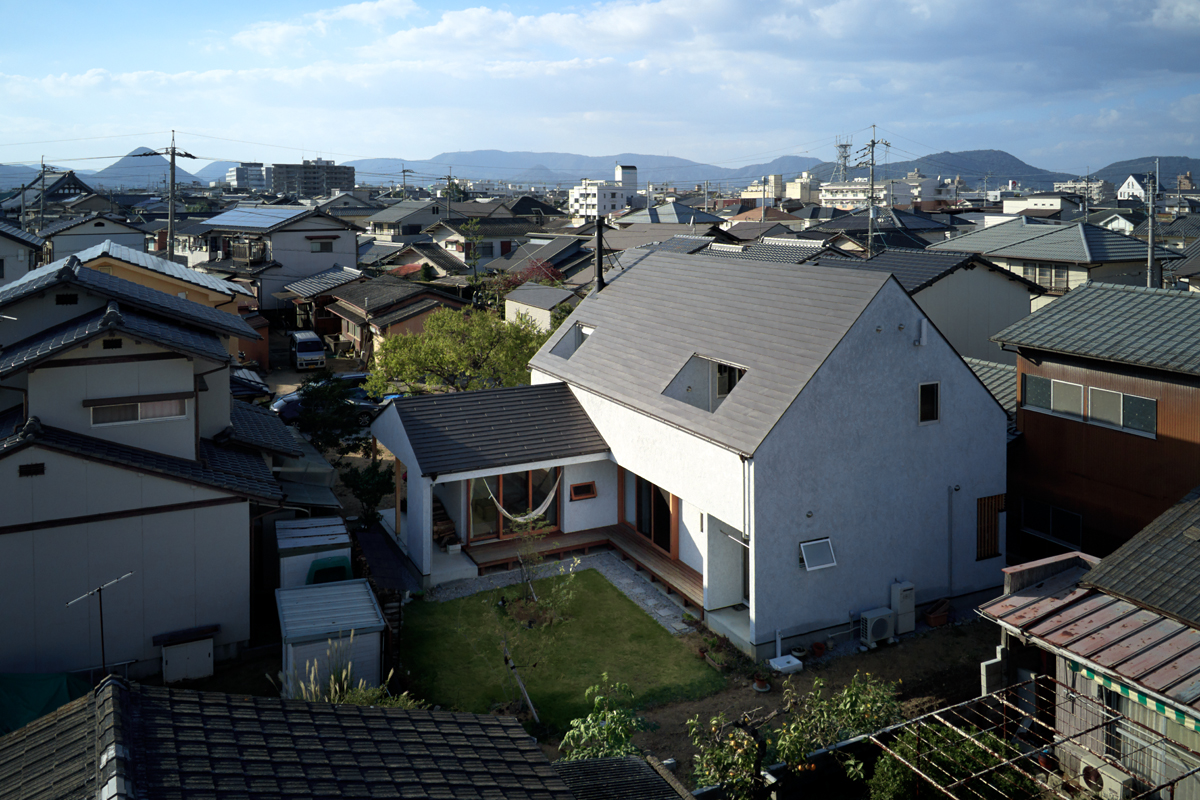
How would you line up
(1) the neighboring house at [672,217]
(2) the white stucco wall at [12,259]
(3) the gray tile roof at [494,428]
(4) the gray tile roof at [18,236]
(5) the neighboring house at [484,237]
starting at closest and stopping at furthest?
(3) the gray tile roof at [494,428]
(4) the gray tile roof at [18,236]
(2) the white stucco wall at [12,259]
(5) the neighboring house at [484,237]
(1) the neighboring house at [672,217]

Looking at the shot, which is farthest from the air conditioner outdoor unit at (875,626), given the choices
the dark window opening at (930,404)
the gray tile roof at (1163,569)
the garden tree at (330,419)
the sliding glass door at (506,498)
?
the garden tree at (330,419)

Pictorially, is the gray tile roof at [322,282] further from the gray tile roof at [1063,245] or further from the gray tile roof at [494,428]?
the gray tile roof at [1063,245]

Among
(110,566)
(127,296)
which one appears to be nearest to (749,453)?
(110,566)

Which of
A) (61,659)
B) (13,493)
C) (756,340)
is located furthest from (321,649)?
(756,340)

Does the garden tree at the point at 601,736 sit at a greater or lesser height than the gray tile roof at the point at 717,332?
lesser

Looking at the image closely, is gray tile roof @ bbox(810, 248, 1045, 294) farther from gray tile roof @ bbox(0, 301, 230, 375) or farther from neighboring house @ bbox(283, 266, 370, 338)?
neighboring house @ bbox(283, 266, 370, 338)

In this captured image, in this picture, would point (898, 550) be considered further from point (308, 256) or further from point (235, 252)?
point (235, 252)
